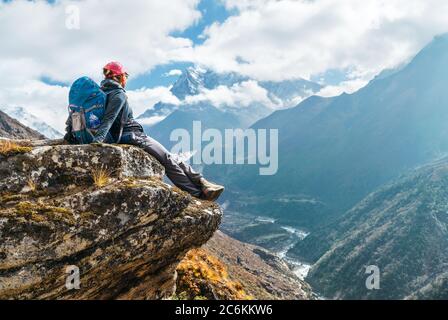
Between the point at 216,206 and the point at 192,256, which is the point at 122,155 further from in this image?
the point at 192,256

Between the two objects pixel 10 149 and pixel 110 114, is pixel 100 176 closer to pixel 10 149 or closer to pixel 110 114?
pixel 110 114

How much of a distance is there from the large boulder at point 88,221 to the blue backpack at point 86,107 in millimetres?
972

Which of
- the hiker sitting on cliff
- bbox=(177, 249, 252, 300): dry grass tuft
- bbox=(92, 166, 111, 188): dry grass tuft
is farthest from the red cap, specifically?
bbox=(177, 249, 252, 300): dry grass tuft

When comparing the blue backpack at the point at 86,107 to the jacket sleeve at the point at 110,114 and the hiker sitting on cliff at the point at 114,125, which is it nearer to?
the hiker sitting on cliff at the point at 114,125

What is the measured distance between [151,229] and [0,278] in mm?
3971

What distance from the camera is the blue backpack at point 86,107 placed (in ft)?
40.2

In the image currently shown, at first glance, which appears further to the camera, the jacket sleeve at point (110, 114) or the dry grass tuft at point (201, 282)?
the dry grass tuft at point (201, 282)

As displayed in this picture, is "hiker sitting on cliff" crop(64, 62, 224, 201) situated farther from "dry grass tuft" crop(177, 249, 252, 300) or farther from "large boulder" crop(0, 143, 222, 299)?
"dry grass tuft" crop(177, 249, 252, 300)

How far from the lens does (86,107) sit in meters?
12.4

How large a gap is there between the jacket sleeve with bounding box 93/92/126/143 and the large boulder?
454mm

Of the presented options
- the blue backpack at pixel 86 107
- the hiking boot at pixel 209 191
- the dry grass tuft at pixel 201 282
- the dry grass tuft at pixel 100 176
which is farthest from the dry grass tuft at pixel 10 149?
the dry grass tuft at pixel 201 282

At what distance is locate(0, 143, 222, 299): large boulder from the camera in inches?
377
